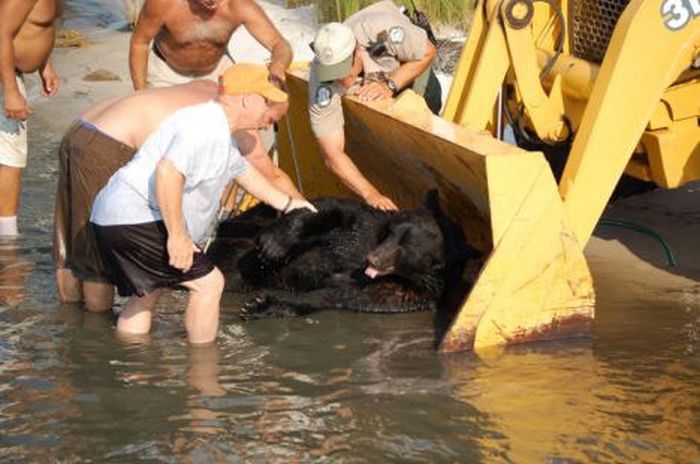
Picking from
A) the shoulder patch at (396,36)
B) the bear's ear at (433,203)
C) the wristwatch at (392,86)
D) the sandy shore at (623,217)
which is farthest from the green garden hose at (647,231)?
the shoulder patch at (396,36)

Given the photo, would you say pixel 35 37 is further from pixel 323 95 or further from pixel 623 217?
pixel 623 217

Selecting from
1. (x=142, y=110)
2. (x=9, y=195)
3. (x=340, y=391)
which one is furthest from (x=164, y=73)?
A: (x=340, y=391)

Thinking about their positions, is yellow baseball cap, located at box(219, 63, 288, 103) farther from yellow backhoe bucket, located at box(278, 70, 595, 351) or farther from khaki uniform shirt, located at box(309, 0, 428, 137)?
khaki uniform shirt, located at box(309, 0, 428, 137)

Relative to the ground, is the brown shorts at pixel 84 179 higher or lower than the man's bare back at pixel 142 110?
lower

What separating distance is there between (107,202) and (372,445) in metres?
1.78

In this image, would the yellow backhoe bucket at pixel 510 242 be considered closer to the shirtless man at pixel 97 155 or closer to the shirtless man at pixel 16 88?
the shirtless man at pixel 97 155

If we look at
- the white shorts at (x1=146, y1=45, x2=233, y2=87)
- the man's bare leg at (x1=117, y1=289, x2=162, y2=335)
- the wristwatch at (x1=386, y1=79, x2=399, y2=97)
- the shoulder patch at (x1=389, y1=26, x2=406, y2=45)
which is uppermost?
the shoulder patch at (x1=389, y1=26, x2=406, y2=45)

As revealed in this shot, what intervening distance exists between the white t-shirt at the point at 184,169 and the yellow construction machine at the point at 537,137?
117 cm

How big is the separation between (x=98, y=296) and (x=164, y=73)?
85.3 inches

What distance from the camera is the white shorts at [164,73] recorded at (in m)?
8.95

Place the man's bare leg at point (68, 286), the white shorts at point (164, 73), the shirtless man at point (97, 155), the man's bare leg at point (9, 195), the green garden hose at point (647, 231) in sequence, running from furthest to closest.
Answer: the man's bare leg at point (9, 195), the white shorts at point (164, 73), the green garden hose at point (647, 231), the man's bare leg at point (68, 286), the shirtless man at point (97, 155)

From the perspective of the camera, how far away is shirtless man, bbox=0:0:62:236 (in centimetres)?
877

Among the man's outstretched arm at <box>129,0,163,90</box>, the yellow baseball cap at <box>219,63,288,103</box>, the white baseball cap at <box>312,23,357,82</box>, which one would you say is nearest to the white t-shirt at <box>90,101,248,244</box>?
the yellow baseball cap at <box>219,63,288,103</box>

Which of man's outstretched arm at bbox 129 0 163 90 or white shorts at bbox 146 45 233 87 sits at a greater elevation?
man's outstretched arm at bbox 129 0 163 90
